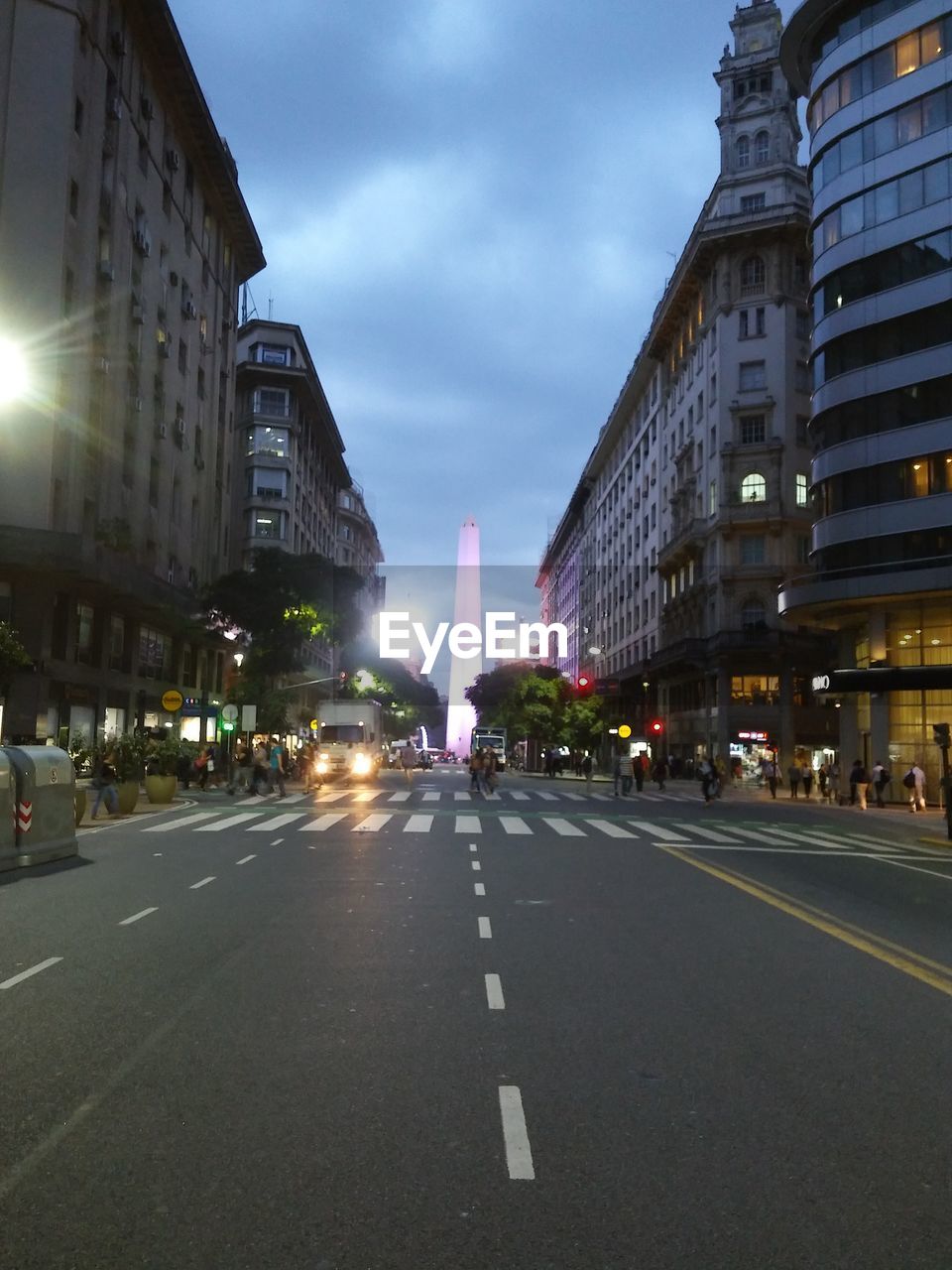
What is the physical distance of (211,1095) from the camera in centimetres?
600

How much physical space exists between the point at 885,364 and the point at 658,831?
24.6 metres

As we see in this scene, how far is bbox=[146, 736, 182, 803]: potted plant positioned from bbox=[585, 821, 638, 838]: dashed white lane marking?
1140cm

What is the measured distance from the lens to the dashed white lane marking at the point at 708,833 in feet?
77.2

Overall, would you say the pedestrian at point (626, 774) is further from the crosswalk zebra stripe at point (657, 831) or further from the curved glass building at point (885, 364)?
the crosswalk zebra stripe at point (657, 831)

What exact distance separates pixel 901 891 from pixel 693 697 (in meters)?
52.6

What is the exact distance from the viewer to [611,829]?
2566cm

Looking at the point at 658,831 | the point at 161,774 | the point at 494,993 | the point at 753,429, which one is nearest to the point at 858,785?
the point at 658,831

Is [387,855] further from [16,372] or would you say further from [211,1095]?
[16,372]

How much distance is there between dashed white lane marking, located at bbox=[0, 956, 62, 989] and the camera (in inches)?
344

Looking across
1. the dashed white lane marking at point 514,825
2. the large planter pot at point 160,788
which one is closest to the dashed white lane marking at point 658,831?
the dashed white lane marking at point 514,825

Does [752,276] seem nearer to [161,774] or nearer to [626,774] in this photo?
[626,774]

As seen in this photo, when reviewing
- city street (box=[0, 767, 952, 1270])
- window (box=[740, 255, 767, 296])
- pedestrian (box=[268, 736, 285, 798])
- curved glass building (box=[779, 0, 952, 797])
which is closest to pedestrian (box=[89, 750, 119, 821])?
pedestrian (box=[268, 736, 285, 798])

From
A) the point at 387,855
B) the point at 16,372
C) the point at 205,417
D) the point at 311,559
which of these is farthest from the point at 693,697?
the point at 387,855

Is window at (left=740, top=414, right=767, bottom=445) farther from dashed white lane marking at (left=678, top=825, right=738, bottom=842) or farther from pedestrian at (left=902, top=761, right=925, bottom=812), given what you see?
dashed white lane marking at (left=678, top=825, right=738, bottom=842)
